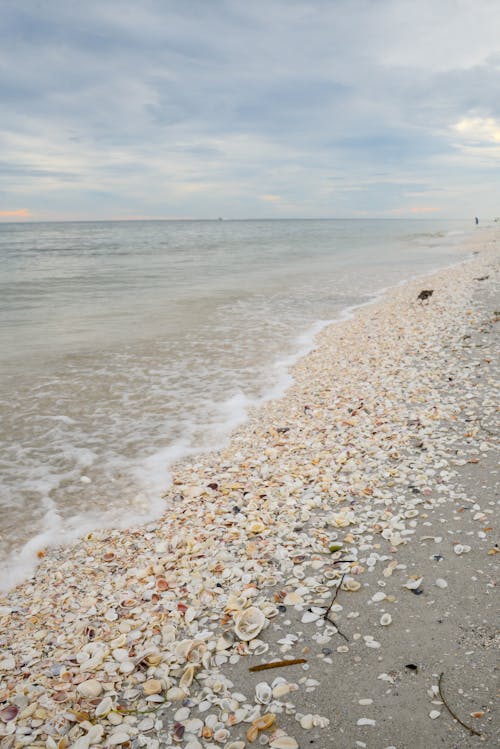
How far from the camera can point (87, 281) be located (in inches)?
1231

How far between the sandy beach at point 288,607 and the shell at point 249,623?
0.05 ft

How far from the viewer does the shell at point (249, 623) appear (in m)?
3.56

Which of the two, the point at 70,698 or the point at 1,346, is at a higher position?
the point at 1,346

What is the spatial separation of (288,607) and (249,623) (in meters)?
0.36

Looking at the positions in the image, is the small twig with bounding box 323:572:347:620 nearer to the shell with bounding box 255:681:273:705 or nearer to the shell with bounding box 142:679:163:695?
the shell with bounding box 255:681:273:705

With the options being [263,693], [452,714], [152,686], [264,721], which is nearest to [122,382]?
[152,686]

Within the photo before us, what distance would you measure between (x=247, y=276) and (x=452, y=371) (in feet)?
82.0

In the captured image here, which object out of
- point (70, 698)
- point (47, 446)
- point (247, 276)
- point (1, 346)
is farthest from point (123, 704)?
point (247, 276)

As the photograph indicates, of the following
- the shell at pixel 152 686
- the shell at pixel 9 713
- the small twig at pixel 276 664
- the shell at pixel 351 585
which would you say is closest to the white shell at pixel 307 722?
the small twig at pixel 276 664

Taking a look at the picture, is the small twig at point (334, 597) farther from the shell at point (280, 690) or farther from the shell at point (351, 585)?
the shell at point (280, 690)

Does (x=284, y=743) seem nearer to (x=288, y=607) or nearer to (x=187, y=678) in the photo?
(x=187, y=678)

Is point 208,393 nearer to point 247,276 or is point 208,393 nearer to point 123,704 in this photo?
point 123,704

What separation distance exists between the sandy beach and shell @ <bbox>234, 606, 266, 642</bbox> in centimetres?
1

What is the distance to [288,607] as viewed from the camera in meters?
3.82
